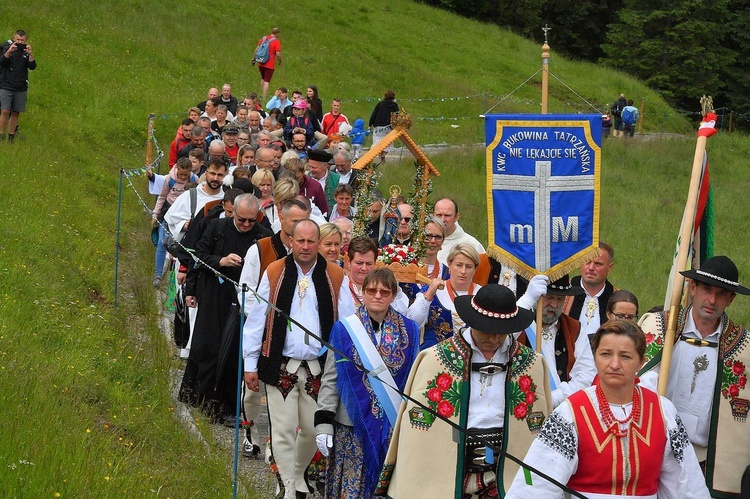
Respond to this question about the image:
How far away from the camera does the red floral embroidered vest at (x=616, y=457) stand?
→ 4887 millimetres

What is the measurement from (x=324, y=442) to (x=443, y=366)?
1.48 meters

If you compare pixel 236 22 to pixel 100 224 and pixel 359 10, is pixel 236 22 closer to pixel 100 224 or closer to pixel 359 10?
pixel 359 10

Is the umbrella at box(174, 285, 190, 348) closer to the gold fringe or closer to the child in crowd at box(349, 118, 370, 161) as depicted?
the gold fringe

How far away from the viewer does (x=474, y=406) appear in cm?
611

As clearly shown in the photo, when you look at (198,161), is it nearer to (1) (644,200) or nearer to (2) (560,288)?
(2) (560,288)

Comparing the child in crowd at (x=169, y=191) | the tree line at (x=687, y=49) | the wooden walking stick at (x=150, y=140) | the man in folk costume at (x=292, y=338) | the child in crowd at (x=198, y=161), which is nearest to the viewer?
the man in folk costume at (x=292, y=338)

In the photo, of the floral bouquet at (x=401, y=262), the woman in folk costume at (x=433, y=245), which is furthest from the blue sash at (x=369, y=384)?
the woman in folk costume at (x=433, y=245)

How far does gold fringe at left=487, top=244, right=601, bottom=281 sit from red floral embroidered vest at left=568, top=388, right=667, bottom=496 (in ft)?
9.41

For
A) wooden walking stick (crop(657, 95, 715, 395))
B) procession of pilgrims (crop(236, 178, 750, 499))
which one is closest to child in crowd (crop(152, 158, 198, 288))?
procession of pilgrims (crop(236, 178, 750, 499))

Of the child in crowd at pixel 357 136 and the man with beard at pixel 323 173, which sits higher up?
the child in crowd at pixel 357 136

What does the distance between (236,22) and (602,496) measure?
34.8m

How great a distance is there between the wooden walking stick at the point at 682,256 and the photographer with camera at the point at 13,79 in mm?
14302

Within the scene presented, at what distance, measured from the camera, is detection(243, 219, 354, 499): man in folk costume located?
791 centimetres

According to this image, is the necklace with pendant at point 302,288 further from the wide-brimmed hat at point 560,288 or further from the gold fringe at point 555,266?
the wide-brimmed hat at point 560,288
